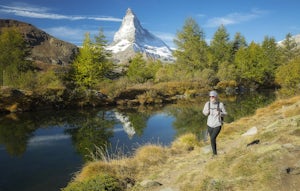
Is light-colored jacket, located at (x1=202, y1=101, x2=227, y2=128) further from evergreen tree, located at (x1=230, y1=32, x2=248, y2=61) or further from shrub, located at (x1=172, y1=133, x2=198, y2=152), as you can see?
evergreen tree, located at (x1=230, y1=32, x2=248, y2=61)

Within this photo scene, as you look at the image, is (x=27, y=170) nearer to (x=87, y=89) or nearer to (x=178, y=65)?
(x=87, y=89)

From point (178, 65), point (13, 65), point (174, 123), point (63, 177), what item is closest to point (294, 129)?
point (63, 177)

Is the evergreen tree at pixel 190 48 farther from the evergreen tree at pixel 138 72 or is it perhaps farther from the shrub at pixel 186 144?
the shrub at pixel 186 144

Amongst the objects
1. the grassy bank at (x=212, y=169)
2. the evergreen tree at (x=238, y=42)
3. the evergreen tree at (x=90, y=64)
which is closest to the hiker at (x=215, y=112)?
the grassy bank at (x=212, y=169)

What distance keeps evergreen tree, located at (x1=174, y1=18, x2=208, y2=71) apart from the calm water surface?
36.2 m

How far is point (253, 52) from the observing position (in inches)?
3162

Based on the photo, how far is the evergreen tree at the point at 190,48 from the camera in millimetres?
76062

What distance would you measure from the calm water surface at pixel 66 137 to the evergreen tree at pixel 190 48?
36.2m

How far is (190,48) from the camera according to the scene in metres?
75.7

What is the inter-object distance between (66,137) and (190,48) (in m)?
53.4

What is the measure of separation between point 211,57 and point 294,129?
2647 inches

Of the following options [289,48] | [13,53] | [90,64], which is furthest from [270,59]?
[13,53]

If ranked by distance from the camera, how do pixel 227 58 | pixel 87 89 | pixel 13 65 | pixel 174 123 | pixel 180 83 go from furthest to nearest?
pixel 227 58 → pixel 180 83 → pixel 13 65 → pixel 87 89 → pixel 174 123

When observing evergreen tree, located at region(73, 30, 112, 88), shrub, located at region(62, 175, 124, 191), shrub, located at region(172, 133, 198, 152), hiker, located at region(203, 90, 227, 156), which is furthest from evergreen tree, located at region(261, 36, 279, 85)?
shrub, located at region(62, 175, 124, 191)
